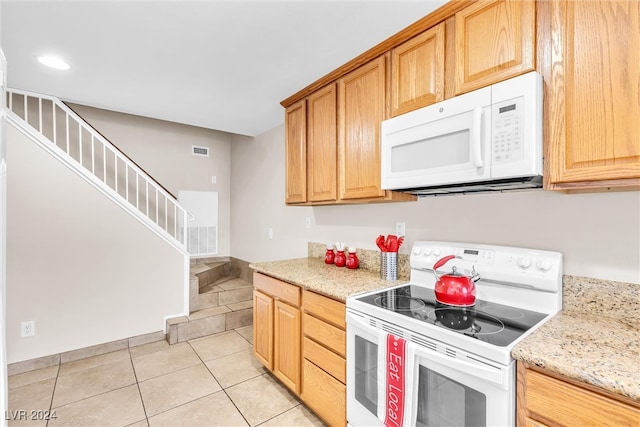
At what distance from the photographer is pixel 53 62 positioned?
2.13 meters

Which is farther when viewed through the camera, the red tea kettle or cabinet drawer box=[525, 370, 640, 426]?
the red tea kettle

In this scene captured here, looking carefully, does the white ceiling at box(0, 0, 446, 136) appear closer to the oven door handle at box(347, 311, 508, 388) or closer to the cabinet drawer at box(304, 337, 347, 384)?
the oven door handle at box(347, 311, 508, 388)

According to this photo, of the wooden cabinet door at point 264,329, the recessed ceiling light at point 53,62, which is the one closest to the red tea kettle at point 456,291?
Result: the wooden cabinet door at point 264,329

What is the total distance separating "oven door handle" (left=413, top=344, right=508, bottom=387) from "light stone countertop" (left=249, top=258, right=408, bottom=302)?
0.53 m

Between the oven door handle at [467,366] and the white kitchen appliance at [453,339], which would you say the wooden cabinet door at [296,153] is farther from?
the oven door handle at [467,366]

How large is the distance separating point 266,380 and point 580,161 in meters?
2.49

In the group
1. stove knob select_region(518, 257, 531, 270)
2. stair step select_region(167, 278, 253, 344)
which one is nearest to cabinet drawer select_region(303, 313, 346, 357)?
stove knob select_region(518, 257, 531, 270)

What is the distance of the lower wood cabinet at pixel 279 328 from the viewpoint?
2.06 m

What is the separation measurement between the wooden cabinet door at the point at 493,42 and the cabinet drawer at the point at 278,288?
61.9 inches

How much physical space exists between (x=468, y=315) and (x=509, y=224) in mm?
578

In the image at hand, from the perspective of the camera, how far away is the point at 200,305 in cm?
349

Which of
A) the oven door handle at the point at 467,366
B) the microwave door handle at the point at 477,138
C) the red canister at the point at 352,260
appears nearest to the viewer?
the oven door handle at the point at 467,366

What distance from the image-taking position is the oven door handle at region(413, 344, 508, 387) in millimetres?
1022

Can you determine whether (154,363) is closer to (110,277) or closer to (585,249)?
(110,277)
